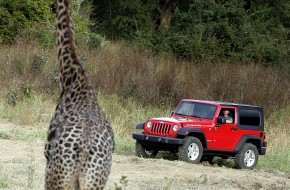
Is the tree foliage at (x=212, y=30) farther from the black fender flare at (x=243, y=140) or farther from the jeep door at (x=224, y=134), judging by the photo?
the jeep door at (x=224, y=134)

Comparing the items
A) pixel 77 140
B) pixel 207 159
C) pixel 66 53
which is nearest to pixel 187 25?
pixel 207 159

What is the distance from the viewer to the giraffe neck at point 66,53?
336 inches

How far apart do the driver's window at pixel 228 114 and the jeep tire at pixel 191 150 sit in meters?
1.00

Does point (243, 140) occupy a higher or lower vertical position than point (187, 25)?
lower

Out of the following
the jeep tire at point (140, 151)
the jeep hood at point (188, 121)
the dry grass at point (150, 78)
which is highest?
the dry grass at point (150, 78)

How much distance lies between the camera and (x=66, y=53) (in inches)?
345

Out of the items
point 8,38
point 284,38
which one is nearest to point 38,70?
point 8,38

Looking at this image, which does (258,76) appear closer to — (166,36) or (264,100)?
(264,100)

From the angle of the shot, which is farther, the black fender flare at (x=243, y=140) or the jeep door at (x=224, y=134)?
the black fender flare at (x=243, y=140)

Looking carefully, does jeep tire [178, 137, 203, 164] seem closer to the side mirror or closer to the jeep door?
the jeep door

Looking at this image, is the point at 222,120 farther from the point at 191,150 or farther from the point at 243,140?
Answer: the point at 191,150

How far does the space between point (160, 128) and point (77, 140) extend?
8665mm

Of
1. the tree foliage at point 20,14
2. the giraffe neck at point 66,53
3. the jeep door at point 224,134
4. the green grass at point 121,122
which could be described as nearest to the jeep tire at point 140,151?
the green grass at point 121,122

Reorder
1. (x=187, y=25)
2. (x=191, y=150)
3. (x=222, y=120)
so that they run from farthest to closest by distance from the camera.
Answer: (x=187, y=25) → (x=222, y=120) → (x=191, y=150)
